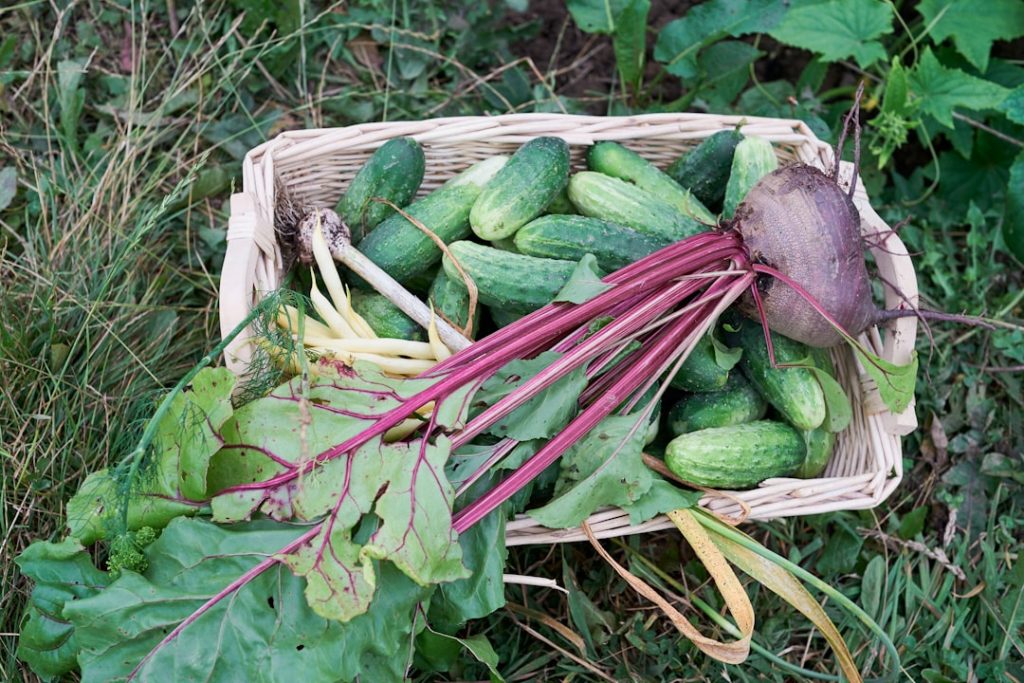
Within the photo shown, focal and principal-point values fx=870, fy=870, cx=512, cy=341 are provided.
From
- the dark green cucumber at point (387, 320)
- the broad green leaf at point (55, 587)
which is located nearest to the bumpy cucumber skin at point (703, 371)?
the dark green cucumber at point (387, 320)

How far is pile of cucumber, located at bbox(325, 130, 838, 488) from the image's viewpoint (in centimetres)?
173

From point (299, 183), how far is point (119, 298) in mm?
521

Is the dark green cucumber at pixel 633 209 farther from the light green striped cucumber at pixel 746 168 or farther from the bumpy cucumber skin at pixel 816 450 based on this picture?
the bumpy cucumber skin at pixel 816 450

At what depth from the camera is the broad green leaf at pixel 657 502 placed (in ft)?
5.36

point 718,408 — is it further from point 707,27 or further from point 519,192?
point 707,27

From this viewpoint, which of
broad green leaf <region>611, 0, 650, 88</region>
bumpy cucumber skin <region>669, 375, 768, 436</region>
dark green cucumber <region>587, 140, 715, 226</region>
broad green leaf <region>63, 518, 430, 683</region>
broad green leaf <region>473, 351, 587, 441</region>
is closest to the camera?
broad green leaf <region>63, 518, 430, 683</region>

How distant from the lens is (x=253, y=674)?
1341 millimetres

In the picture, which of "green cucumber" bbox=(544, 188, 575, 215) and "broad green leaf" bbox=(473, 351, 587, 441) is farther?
"green cucumber" bbox=(544, 188, 575, 215)

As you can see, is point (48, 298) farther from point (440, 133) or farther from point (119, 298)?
point (440, 133)

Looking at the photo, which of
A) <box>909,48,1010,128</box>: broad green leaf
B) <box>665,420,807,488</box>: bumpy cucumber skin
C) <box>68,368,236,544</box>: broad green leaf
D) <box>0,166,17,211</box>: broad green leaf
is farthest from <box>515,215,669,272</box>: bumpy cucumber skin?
<box>0,166,17,211</box>: broad green leaf

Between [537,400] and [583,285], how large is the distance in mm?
234

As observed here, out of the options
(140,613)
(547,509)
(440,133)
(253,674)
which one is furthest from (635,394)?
(140,613)

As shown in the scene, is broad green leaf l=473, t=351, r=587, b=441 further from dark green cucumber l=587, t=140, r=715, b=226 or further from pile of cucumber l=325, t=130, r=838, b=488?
dark green cucumber l=587, t=140, r=715, b=226

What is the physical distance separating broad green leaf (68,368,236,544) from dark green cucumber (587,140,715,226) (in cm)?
95
